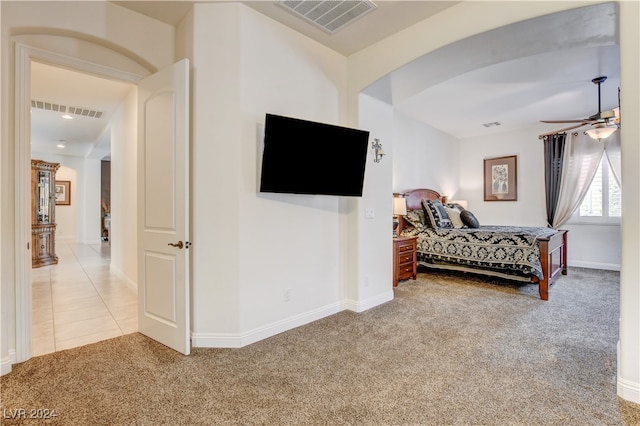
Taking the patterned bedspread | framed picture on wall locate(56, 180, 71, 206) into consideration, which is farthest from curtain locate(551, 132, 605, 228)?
framed picture on wall locate(56, 180, 71, 206)

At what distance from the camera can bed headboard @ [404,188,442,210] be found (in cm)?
555

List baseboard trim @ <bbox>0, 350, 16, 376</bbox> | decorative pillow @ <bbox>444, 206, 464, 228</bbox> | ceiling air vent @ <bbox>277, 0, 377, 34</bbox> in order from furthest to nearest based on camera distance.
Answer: decorative pillow @ <bbox>444, 206, 464, 228</bbox>, ceiling air vent @ <bbox>277, 0, 377, 34</bbox>, baseboard trim @ <bbox>0, 350, 16, 376</bbox>

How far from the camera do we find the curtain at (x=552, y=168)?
5.84 meters

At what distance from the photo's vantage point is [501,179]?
21.9ft

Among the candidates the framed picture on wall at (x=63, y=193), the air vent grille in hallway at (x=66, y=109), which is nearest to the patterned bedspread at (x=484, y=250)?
the air vent grille in hallway at (x=66, y=109)

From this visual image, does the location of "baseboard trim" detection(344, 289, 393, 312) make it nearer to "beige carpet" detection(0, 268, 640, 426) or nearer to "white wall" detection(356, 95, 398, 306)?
"white wall" detection(356, 95, 398, 306)

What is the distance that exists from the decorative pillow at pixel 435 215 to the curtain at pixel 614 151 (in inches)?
118

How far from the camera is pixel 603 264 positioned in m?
5.50

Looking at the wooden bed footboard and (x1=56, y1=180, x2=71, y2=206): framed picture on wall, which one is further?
(x1=56, y1=180, x2=71, y2=206): framed picture on wall

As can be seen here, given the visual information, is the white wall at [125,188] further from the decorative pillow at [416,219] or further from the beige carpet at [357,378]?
the decorative pillow at [416,219]

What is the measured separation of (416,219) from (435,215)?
12.4 inches

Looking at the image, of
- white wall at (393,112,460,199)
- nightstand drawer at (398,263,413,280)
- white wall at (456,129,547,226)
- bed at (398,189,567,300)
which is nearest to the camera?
bed at (398,189,567,300)

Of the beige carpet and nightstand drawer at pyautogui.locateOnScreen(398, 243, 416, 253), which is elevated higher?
nightstand drawer at pyautogui.locateOnScreen(398, 243, 416, 253)

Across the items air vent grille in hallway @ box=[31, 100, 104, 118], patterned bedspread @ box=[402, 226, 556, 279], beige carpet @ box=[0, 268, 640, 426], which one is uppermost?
air vent grille in hallway @ box=[31, 100, 104, 118]
